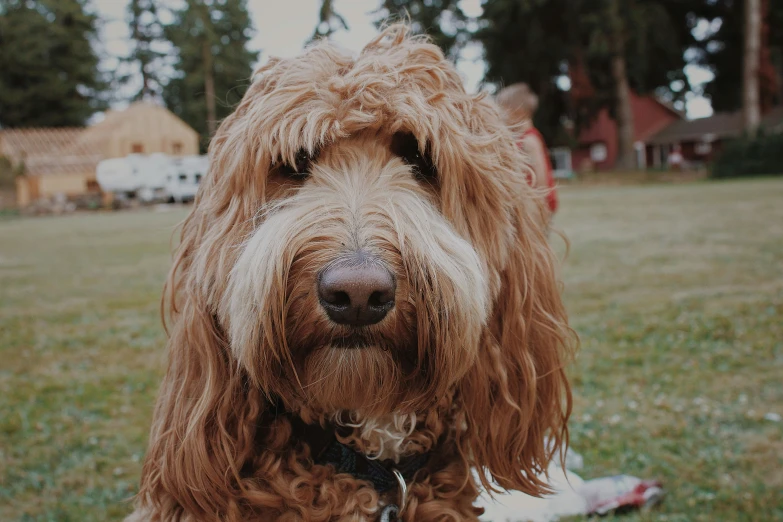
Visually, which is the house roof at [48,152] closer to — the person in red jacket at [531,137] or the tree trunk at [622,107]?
the tree trunk at [622,107]

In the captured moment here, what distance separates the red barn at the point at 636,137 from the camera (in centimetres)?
5088

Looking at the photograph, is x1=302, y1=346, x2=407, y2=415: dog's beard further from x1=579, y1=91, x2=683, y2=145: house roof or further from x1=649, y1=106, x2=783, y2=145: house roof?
x1=579, y1=91, x2=683, y2=145: house roof

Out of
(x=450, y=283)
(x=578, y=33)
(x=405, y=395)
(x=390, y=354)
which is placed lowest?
(x=405, y=395)

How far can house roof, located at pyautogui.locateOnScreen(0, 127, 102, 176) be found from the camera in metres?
42.6

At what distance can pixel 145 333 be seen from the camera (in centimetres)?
700

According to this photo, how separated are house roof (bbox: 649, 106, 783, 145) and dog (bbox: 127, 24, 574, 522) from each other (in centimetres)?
5554

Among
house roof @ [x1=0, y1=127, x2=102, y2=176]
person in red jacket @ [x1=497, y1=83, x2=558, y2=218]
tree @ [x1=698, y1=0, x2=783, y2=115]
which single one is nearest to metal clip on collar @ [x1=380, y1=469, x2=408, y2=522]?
person in red jacket @ [x1=497, y1=83, x2=558, y2=218]

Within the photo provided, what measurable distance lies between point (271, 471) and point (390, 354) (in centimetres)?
59

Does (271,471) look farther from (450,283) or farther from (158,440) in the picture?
(450,283)

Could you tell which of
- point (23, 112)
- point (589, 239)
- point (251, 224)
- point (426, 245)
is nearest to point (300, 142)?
point (251, 224)

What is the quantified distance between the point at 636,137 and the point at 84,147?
42165 millimetres

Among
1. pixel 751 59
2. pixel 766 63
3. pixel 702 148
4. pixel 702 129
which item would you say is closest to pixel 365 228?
pixel 751 59

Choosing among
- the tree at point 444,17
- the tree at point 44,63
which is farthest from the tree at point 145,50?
the tree at point 444,17

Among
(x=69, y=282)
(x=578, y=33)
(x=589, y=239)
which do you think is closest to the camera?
(x=69, y=282)
